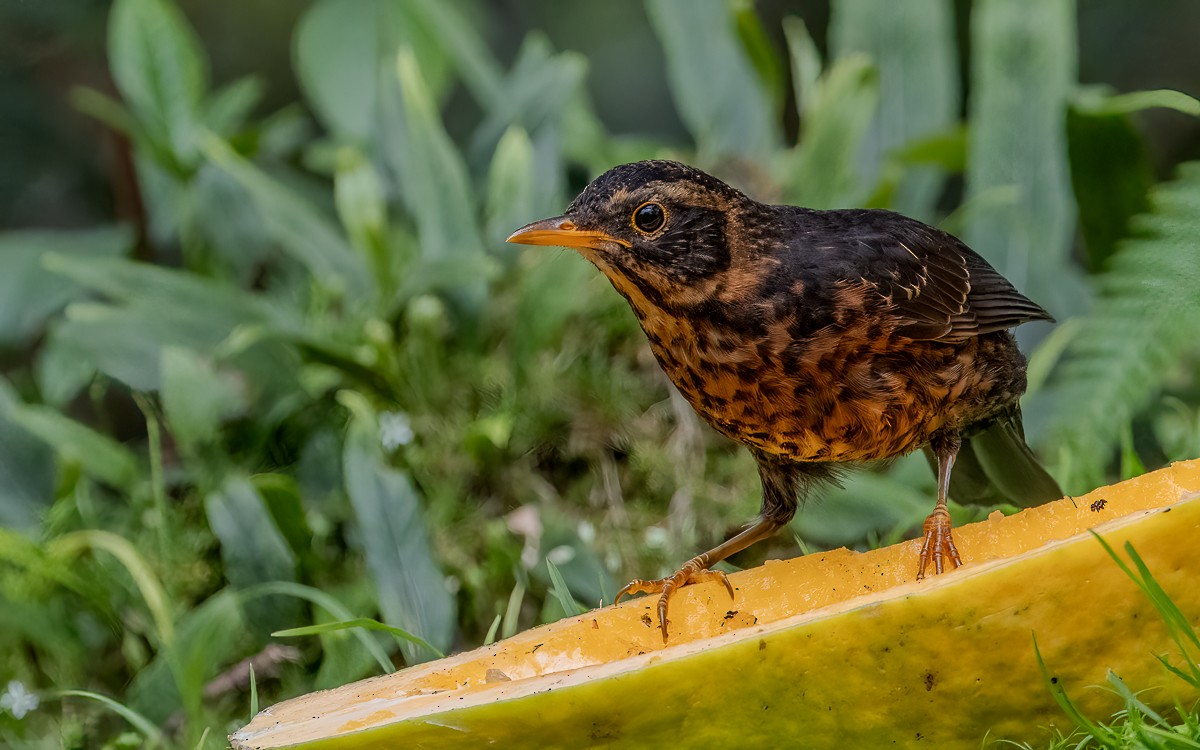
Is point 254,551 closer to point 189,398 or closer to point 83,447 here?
point 189,398

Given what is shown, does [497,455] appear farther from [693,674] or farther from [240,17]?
[240,17]

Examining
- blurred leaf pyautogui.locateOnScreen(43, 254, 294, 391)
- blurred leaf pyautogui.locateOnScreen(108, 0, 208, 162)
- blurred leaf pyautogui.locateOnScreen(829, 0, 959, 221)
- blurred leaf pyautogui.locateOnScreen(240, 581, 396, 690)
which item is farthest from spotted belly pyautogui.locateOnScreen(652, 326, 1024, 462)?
blurred leaf pyautogui.locateOnScreen(108, 0, 208, 162)

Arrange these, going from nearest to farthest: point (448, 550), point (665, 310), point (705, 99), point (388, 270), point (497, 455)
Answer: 1. point (665, 310)
2. point (448, 550)
3. point (497, 455)
4. point (388, 270)
5. point (705, 99)

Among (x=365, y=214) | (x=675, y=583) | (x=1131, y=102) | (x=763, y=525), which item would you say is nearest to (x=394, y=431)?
(x=365, y=214)

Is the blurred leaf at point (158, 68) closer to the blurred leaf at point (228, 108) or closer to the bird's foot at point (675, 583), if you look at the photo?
the blurred leaf at point (228, 108)

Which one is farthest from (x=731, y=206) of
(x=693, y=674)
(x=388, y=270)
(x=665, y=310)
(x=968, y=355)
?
(x=388, y=270)

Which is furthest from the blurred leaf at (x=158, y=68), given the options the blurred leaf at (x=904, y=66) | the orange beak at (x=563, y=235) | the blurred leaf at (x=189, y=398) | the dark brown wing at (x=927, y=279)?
the dark brown wing at (x=927, y=279)
